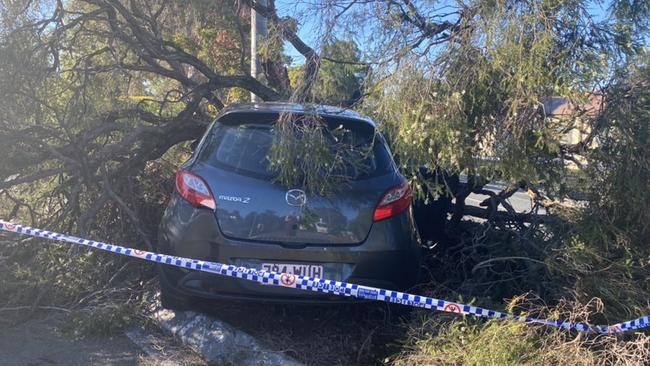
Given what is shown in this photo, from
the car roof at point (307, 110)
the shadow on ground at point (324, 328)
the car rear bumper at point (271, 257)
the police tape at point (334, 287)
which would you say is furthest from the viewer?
the car roof at point (307, 110)

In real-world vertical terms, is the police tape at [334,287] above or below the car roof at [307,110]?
below

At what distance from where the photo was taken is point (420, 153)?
4.11 m

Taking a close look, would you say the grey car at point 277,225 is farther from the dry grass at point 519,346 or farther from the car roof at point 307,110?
the dry grass at point 519,346

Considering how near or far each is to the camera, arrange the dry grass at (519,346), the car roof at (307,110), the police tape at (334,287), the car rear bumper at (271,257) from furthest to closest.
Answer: the car roof at (307,110)
the car rear bumper at (271,257)
the police tape at (334,287)
the dry grass at (519,346)

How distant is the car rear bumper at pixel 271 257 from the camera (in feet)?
13.4

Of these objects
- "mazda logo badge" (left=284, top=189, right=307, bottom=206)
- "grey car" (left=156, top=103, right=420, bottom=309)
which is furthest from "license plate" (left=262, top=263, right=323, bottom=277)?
"mazda logo badge" (left=284, top=189, right=307, bottom=206)

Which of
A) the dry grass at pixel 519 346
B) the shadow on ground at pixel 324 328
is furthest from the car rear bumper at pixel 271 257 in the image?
the dry grass at pixel 519 346

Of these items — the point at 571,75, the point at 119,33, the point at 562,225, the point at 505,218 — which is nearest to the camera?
the point at 571,75

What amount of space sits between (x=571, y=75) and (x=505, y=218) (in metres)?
1.78

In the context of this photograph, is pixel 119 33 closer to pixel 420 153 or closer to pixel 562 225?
pixel 420 153

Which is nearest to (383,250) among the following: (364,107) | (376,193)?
(376,193)

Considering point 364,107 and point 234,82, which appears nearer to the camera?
point 364,107

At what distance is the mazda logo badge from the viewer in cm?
412

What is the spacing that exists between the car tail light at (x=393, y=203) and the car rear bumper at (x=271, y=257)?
0.05 meters
